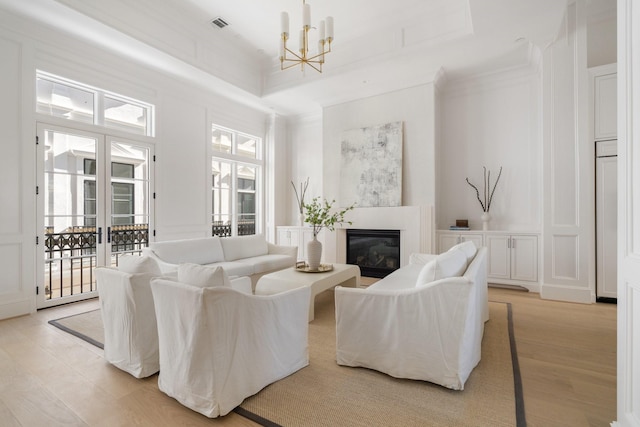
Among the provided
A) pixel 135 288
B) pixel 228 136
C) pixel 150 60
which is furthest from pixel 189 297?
pixel 228 136

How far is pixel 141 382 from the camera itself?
6.88 ft

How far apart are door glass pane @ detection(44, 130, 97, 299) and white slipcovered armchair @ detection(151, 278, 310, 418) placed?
3.03 m

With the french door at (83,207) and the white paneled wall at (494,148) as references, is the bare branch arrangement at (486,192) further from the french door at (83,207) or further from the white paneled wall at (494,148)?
the french door at (83,207)

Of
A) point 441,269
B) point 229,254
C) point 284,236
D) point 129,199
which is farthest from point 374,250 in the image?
point 129,199

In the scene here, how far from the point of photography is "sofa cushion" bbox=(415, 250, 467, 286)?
209 centimetres

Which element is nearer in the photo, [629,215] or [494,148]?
[629,215]

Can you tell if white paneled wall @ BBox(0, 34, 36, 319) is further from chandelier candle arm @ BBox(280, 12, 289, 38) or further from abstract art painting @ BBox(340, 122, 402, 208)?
abstract art painting @ BBox(340, 122, 402, 208)

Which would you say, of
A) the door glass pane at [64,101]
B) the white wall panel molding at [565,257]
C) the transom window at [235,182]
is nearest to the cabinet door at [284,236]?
the transom window at [235,182]

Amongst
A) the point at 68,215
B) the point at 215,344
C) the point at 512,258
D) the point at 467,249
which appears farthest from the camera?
the point at 512,258

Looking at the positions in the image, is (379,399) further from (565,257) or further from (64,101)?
(64,101)

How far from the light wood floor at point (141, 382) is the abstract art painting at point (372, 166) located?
9.43 feet

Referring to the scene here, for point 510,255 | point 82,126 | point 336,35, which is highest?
point 336,35

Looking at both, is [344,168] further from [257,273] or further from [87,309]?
[87,309]

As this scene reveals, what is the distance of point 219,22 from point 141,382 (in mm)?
4798
